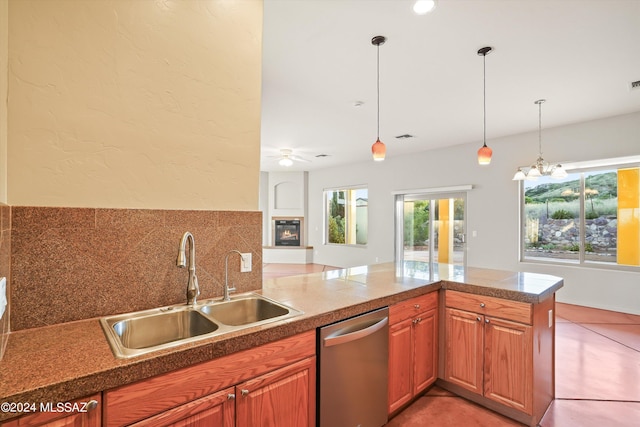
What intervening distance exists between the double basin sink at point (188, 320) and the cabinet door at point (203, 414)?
0.23 meters

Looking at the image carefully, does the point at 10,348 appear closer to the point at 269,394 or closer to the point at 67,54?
the point at 269,394

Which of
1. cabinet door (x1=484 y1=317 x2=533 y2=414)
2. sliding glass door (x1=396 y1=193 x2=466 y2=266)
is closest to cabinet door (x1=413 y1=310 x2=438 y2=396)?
cabinet door (x1=484 y1=317 x2=533 y2=414)

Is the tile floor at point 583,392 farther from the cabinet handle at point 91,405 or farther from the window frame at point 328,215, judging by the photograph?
the window frame at point 328,215

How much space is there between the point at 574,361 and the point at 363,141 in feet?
14.7

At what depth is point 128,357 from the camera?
1.00m

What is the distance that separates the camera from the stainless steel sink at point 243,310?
1.63 meters

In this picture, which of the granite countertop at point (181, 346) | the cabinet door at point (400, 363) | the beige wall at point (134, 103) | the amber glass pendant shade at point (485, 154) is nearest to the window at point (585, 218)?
the amber glass pendant shade at point (485, 154)

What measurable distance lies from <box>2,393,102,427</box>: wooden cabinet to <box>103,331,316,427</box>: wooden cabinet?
28 millimetres

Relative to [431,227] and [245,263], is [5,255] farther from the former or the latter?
[431,227]

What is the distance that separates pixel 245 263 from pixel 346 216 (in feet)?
22.9

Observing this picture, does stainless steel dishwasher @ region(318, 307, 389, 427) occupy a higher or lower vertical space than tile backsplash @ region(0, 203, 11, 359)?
lower

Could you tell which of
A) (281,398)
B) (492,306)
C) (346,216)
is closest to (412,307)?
(492,306)

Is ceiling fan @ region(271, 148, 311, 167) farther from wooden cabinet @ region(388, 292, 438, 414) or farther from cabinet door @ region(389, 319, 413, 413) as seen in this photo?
cabinet door @ region(389, 319, 413, 413)

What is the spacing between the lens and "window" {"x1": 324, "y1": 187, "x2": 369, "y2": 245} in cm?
824
